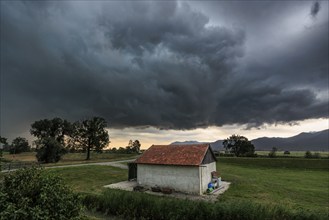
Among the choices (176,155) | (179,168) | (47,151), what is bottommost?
(179,168)

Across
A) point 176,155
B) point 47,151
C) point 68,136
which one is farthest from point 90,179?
point 68,136

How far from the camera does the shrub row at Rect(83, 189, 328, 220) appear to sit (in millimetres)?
18219

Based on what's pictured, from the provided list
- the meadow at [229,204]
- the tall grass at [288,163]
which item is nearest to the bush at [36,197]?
the meadow at [229,204]

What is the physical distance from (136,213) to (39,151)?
51.5m

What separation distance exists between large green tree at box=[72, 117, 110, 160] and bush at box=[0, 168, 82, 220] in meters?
68.5

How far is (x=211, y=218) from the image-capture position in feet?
60.9

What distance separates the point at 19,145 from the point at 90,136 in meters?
71.6

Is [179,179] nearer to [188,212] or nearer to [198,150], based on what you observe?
[198,150]

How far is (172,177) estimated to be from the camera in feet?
96.8

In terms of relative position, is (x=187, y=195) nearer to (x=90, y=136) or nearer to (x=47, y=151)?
(x=47, y=151)

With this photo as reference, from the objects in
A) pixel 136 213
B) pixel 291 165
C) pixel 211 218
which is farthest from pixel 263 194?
pixel 291 165

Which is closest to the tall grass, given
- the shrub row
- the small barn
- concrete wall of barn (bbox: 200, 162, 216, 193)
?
concrete wall of barn (bbox: 200, 162, 216, 193)

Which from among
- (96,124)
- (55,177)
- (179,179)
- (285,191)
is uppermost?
(96,124)

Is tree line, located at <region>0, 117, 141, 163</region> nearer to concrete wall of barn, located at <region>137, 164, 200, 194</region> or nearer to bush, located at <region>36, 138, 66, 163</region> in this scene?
bush, located at <region>36, 138, 66, 163</region>
